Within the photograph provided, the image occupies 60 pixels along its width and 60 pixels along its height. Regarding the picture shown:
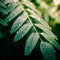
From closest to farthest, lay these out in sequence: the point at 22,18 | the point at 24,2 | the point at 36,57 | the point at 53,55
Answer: the point at 53,55
the point at 22,18
the point at 24,2
the point at 36,57

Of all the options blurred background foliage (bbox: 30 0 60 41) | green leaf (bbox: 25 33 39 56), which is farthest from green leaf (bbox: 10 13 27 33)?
blurred background foliage (bbox: 30 0 60 41)

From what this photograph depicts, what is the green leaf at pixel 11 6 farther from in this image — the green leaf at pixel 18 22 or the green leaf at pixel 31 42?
the green leaf at pixel 31 42

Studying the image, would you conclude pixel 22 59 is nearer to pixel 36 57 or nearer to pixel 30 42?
pixel 36 57

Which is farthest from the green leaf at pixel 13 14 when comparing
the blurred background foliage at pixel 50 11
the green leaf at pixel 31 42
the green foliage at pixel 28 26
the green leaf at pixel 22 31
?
the blurred background foliage at pixel 50 11

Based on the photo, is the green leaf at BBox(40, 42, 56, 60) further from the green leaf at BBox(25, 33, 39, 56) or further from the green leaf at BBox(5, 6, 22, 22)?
the green leaf at BBox(5, 6, 22, 22)

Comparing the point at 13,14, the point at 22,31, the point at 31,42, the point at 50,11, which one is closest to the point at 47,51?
the point at 31,42

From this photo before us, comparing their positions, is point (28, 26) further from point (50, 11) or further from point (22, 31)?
point (50, 11)

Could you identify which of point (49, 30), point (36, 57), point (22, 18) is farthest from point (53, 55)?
point (36, 57)
